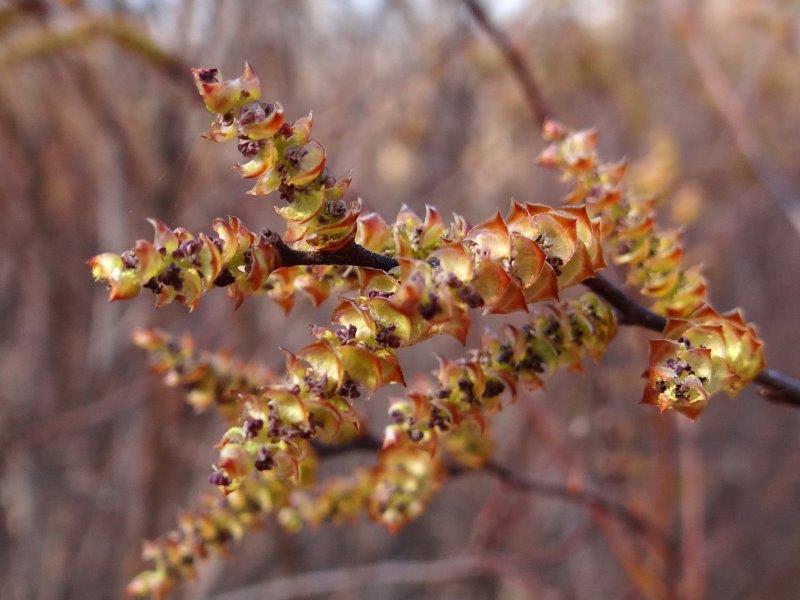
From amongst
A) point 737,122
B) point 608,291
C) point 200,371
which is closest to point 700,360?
point 608,291

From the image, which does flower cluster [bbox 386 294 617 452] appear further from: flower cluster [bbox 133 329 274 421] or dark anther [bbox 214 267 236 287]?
flower cluster [bbox 133 329 274 421]

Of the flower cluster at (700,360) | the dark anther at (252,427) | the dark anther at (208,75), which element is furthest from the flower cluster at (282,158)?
the flower cluster at (700,360)

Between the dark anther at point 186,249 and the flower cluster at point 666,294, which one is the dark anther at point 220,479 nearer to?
the dark anther at point 186,249

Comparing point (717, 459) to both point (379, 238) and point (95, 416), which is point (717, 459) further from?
point (379, 238)

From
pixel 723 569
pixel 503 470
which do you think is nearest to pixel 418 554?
pixel 723 569

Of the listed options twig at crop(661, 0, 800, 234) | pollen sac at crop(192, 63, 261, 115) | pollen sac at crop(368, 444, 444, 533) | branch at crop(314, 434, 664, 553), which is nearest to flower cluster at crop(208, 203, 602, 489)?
pollen sac at crop(192, 63, 261, 115)

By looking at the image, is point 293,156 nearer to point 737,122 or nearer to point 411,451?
point 411,451
